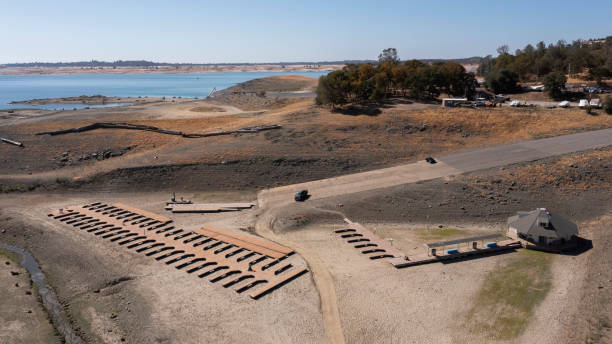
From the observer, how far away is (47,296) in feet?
90.0

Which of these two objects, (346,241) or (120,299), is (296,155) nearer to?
(346,241)

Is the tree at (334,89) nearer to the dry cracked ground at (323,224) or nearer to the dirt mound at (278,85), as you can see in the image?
the dry cracked ground at (323,224)

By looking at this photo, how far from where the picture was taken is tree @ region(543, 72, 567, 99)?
68.1 m

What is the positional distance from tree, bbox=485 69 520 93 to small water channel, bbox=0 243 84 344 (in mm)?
76473

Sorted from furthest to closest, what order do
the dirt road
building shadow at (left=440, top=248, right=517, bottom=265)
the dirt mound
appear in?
the dirt mound < building shadow at (left=440, top=248, right=517, bottom=265) < the dirt road

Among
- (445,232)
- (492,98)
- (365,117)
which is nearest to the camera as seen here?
(445,232)

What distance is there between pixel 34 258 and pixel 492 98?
230 ft

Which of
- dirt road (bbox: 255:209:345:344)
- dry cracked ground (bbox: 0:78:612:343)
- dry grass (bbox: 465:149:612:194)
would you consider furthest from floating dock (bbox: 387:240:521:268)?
dry grass (bbox: 465:149:612:194)

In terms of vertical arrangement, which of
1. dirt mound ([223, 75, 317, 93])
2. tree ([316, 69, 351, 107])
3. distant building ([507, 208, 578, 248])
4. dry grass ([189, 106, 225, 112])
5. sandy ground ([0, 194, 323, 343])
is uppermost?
dirt mound ([223, 75, 317, 93])

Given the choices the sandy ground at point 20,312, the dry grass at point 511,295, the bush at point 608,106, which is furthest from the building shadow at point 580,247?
the sandy ground at point 20,312

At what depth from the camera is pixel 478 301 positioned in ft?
82.8

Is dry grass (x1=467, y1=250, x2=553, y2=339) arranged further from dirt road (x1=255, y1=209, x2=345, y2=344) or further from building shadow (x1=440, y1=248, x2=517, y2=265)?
dirt road (x1=255, y1=209, x2=345, y2=344)

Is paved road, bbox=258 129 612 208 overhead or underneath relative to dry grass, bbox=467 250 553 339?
overhead

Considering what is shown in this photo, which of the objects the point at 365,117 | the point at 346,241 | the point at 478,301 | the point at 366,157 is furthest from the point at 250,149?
the point at 478,301
